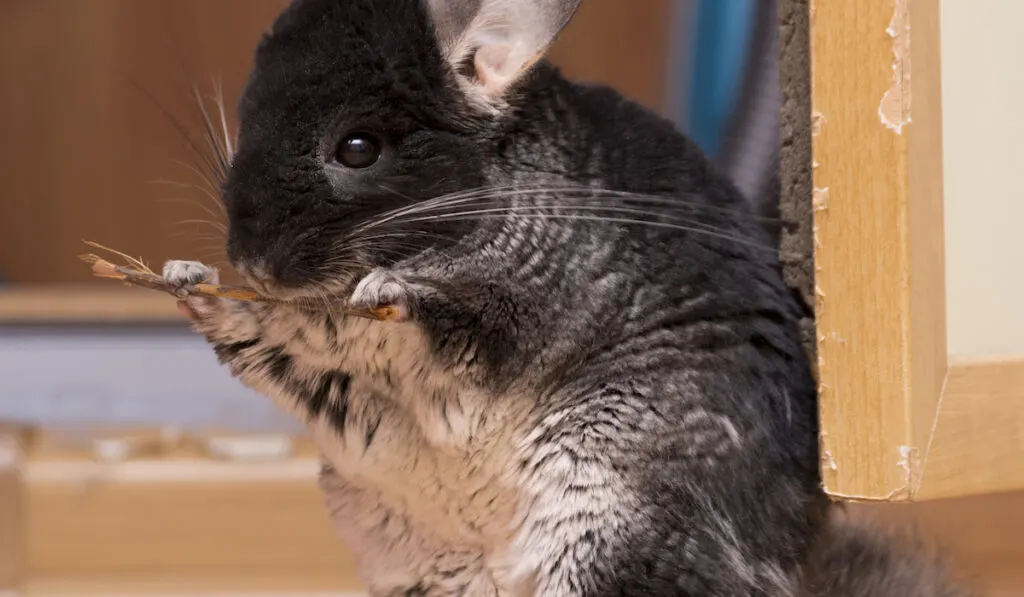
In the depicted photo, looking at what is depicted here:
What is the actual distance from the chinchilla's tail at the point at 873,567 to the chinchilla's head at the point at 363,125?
560 millimetres

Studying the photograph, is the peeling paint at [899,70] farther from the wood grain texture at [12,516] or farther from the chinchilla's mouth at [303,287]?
the wood grain texture at [12,516]

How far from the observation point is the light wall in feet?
3.50

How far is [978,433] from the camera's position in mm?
1086

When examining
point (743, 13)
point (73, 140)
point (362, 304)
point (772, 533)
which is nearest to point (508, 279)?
point (362, 304)

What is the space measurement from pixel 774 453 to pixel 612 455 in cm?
17

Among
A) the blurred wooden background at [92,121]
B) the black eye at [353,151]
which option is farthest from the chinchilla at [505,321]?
the blurred wooden background at [92,121]

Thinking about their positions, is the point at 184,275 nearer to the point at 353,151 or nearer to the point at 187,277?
the point at 187,277

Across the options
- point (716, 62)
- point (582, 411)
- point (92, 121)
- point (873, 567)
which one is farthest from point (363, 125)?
point (92, 121)

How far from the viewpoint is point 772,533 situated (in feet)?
3.60

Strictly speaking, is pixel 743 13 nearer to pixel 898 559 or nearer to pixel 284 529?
pixel 898 559

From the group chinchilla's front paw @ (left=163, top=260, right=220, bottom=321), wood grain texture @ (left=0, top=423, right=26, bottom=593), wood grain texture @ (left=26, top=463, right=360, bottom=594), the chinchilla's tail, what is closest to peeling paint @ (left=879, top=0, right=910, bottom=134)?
the chinchilla's tail

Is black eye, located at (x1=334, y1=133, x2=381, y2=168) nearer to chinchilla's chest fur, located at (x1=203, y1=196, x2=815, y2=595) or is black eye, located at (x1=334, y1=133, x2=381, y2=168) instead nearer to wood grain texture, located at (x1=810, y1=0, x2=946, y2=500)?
chinchilla's chest fur, located at (x1=203, y1=196, x2=815, y2=595)

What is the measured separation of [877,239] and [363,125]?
0.48 meters

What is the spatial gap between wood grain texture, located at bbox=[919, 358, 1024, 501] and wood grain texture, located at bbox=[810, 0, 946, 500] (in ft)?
0.09
